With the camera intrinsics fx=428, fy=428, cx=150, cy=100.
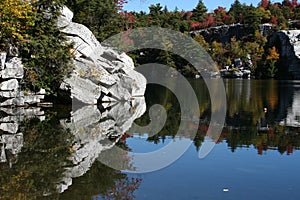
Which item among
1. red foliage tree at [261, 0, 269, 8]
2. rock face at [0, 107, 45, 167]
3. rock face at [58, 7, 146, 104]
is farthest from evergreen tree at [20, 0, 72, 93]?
red foliage tree at [261, 0, 269, 8]

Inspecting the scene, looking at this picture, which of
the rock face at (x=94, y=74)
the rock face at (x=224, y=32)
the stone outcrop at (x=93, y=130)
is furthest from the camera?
the rock face at (x=224, y=32)

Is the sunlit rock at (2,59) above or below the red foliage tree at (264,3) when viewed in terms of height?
below

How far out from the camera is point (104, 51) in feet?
81.1

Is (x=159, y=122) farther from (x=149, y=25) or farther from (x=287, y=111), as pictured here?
(x=149, y=25)

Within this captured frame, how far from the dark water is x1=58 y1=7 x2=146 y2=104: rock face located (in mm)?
4926

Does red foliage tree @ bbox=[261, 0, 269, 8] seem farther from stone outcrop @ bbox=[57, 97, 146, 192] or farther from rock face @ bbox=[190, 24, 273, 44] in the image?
stone outcrop @ bbox=[57, 97, 146, 192]

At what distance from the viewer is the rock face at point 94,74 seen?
19.8m

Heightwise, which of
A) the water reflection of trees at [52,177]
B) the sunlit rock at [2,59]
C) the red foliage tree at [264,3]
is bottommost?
the water reflection of trees at [52,177]

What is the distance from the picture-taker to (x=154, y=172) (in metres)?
8.50

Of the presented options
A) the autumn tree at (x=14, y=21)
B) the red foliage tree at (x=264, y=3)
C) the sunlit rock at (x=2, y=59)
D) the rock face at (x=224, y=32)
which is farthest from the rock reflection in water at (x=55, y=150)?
the red foliage tree at (x=264, y=3)

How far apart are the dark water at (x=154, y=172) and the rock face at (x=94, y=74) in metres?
4.93

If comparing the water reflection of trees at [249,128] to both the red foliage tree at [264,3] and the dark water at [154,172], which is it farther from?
the red foliage tree at [264,3]

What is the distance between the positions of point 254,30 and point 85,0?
47822 millimetres

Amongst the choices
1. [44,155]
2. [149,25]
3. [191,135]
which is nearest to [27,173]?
[44,155]
